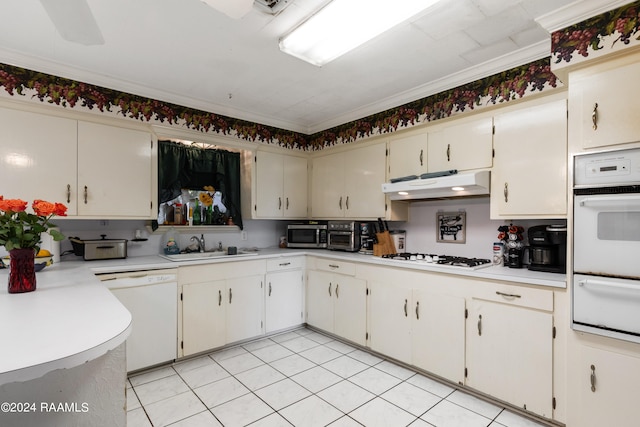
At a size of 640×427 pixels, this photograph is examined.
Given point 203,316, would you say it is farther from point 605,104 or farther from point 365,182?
point 605,104

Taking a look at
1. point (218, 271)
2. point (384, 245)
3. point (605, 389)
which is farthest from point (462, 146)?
point (218, 271)

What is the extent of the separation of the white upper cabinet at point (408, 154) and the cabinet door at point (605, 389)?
1835 mm

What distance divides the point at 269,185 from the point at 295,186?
0.40 m

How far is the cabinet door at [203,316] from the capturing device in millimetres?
2924

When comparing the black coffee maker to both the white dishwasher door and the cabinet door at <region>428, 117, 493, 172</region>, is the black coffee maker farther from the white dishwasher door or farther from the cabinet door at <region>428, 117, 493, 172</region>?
the white dishwasher door

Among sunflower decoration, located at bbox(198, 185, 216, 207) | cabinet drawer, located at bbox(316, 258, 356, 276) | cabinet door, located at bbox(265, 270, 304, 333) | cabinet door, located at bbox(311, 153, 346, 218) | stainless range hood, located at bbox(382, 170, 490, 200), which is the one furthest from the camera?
cabinet door, located at bbox(311, 153, 346, 218)

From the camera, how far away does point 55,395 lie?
116 centimetres

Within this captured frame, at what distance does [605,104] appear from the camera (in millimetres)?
1775

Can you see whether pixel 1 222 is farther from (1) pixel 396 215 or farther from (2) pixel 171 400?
(1) pixel 396 215

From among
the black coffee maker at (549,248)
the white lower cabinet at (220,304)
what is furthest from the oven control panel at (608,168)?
the white lower cabinet at (220,304)

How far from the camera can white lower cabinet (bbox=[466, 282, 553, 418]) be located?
203 centimetres

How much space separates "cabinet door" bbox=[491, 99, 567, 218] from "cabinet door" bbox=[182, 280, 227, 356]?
2.62 metres

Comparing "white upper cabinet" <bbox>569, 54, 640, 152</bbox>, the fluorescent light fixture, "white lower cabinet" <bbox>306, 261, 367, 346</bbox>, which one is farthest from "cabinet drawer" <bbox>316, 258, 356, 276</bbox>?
"white upper cabinet" <bbox>569, 54, 640, 152</bbox>

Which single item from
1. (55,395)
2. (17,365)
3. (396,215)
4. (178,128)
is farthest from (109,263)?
(396,215)
